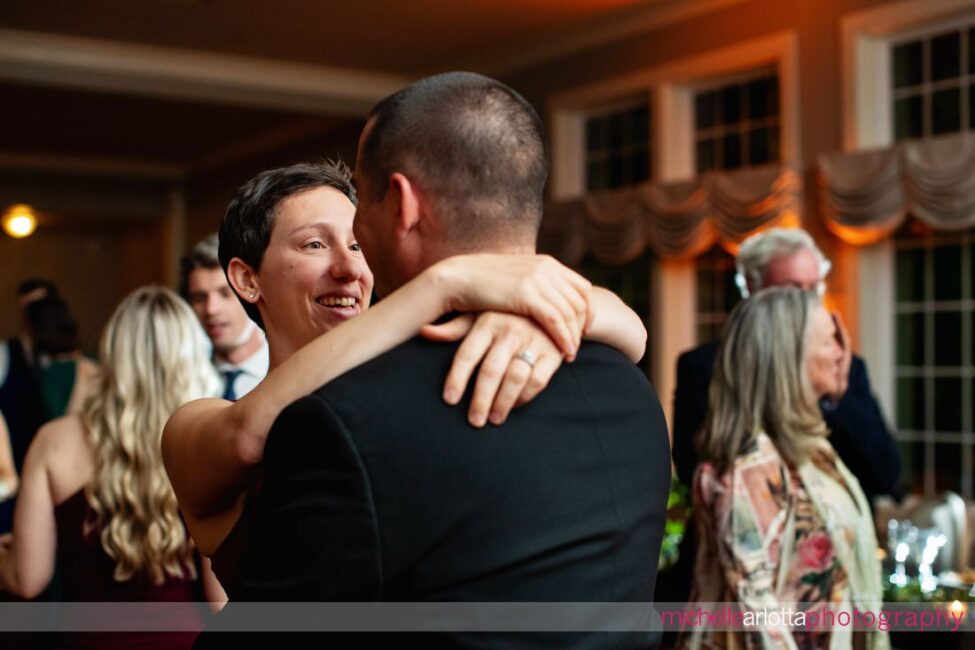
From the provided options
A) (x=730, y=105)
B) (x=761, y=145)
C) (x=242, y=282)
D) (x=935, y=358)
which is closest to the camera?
(x=242, y=282)

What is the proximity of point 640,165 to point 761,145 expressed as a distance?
1197mm

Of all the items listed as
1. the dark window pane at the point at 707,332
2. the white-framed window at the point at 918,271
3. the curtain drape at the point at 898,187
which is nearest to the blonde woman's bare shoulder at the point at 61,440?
the curtain drape at the point at 898,187

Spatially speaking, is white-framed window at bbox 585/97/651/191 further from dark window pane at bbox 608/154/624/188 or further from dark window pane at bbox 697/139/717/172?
dark window pane at bbox 697/139/717/172

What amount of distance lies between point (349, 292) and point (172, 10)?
7072 mm

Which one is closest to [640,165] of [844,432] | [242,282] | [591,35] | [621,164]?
[621,164]

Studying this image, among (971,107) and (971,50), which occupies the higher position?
(971,50)

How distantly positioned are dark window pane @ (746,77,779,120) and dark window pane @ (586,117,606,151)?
148 centimetres

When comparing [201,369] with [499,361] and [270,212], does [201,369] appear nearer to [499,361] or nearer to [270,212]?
[270,212]

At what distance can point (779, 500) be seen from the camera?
2723mm

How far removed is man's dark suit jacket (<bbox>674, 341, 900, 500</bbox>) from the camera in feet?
12.6

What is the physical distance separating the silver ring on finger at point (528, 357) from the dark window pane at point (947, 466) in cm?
580

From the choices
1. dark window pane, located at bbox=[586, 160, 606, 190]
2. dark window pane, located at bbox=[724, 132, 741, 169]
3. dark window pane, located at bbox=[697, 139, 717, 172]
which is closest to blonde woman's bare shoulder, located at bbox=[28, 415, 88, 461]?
dark window pane, located at bbox=[724, 132, 741, 169]

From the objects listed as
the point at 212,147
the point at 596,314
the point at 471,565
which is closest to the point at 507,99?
the point at 596,314

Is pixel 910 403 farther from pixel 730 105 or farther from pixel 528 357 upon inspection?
pixel 528 357
